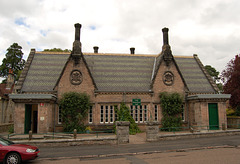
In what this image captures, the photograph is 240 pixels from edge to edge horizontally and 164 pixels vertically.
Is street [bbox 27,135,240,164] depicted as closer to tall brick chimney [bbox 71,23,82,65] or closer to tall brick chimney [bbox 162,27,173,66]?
tall brick chimney [bbox 71,23,82,65]

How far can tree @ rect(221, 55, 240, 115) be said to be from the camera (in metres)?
27.3

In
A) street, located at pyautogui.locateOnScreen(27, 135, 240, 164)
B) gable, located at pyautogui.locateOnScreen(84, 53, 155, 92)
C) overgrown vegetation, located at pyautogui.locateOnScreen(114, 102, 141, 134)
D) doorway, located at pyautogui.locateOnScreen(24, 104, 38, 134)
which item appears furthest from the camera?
gable, located at pyautogui.locateOnScreen(84, 53, 155, 92)

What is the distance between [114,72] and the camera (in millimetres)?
25984

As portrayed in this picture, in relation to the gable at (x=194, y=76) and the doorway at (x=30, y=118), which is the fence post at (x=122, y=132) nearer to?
the doorway at (x=30, y=118)

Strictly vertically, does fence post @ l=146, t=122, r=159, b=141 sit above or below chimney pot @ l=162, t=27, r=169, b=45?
below

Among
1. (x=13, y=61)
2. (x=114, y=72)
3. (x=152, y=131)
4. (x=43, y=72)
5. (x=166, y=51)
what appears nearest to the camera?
(x=152, y=131)

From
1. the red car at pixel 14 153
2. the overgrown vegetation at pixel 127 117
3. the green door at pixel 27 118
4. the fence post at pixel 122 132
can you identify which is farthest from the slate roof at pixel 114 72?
the red car at pixel 14 153

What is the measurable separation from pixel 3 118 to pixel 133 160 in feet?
113

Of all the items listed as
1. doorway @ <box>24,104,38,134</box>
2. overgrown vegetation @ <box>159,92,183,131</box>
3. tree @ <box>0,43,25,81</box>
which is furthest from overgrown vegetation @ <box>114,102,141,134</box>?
tree @ <box>0,43,25,81</box>

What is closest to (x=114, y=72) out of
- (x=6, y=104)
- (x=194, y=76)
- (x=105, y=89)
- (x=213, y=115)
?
(x=105, y=89)

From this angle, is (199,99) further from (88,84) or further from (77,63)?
(77,63)

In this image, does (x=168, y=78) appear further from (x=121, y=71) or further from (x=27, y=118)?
(x=27, y=118)

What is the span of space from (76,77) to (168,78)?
10871mm

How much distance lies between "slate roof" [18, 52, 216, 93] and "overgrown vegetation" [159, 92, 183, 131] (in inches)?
97.3
